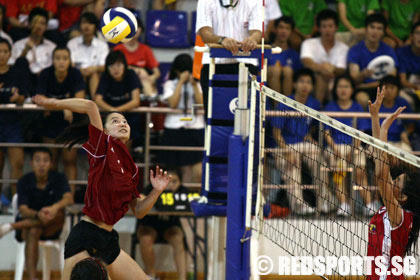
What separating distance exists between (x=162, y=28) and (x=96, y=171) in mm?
4855

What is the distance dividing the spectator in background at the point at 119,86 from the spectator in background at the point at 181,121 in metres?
0.39

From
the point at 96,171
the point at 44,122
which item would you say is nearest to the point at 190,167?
the point at 44,122

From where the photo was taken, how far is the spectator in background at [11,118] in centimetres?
915

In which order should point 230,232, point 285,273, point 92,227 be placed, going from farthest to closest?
point 285,273 → point 230,232 → point 92,227

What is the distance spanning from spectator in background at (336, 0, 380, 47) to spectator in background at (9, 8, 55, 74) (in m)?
4.01

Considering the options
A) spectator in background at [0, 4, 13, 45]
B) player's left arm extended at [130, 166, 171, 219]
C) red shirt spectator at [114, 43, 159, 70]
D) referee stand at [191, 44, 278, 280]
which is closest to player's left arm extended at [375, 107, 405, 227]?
referee stand at [191, 44, 278, 280]

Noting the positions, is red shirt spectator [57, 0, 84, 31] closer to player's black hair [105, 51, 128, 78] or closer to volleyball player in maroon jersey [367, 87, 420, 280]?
player's black hair [105, 51, 128, 78]

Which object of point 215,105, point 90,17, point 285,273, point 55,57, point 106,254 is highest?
point 90,17

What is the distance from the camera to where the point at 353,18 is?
35.0 ft

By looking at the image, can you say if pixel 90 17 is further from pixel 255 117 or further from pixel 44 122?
pixel 255 117

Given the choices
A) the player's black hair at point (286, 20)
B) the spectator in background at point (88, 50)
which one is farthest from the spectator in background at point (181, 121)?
the player's black hair at point (286, 20)

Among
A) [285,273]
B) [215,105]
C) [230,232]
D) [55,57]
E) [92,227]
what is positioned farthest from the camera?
[55,57]

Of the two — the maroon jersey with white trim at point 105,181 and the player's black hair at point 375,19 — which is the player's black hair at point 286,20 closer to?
the player's black hair at point 375,19

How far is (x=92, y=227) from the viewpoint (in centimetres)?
567
